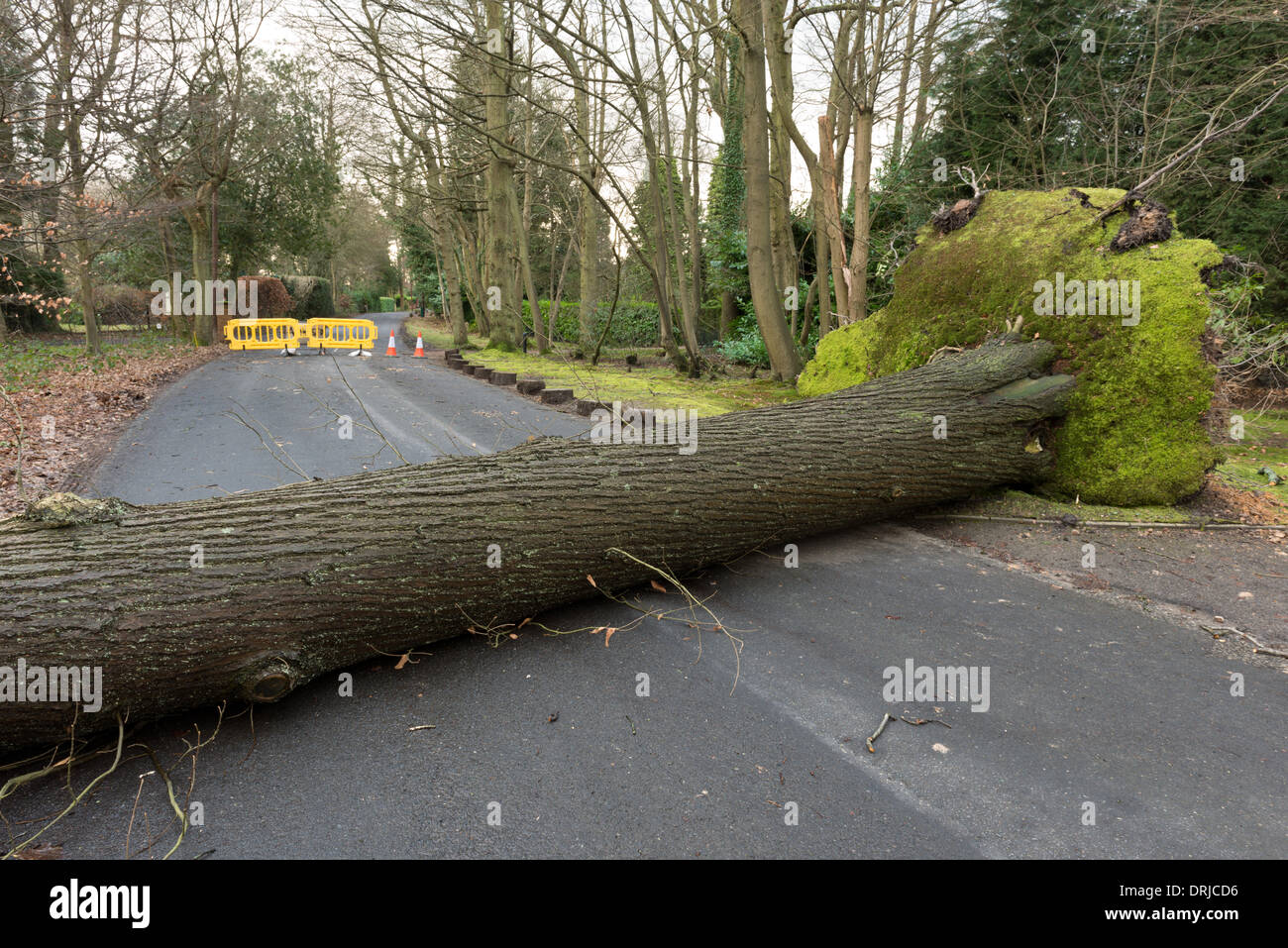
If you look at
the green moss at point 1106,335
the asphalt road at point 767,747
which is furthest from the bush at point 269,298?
the asphalt road at point 767,747

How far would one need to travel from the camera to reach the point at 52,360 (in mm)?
12703

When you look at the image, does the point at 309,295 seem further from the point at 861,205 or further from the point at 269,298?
the point at 861,205

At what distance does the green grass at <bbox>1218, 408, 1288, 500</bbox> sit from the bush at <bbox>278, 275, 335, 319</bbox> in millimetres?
32390

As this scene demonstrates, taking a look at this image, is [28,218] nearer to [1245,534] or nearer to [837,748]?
[837,748]

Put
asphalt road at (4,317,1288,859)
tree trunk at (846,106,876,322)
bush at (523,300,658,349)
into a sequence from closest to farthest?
asphalt road at (4,317,1288,859)
tree trunk at (846,106,876,322)
bush at (523,300,658,349)

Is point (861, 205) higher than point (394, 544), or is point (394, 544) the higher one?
point (861, 205)

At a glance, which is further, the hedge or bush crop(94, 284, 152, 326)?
the hedge

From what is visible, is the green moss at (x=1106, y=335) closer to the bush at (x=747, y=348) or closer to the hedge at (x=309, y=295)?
the bush at (x=747, y=348)

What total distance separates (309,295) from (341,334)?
10295mm

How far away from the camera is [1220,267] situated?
5137 millimetres

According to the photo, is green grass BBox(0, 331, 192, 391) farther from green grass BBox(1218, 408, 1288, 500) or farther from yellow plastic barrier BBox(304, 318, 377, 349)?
green grass BBox(1218, 408, 1288, 500)

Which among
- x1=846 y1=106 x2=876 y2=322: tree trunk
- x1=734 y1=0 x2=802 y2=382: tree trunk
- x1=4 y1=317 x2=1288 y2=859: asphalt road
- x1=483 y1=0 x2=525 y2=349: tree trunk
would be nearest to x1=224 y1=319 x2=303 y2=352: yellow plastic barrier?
x1=483 y1=0 x2=525 y2=349: tree trunk

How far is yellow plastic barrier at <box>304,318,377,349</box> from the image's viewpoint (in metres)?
19.8

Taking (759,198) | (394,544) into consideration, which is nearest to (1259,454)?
(759,198)
